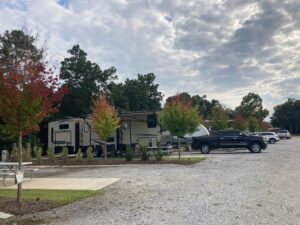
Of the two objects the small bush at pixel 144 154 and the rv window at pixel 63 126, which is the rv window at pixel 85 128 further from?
the small bush at pixel 144 154

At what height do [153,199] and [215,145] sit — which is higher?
[215,145]

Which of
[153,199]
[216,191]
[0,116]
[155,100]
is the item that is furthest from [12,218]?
[155,100]

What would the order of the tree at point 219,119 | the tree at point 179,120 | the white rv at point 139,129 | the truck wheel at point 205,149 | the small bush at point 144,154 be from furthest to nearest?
the tree at point 219,119 → the truck wheel at point 205,149 → the white rv at point 139,129 → the tree at point 179,120 → the small bush at point 144,154

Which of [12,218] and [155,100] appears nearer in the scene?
[12,218]

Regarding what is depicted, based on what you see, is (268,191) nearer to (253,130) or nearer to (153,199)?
(153,199)

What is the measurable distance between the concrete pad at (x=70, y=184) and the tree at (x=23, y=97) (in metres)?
3.25

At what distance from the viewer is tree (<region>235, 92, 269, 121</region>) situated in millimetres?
80688

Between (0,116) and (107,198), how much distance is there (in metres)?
3.52

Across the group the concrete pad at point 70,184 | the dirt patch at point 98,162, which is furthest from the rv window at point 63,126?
the concrete pad at point 70,184

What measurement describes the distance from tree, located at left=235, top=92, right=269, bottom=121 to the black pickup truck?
50.2 m

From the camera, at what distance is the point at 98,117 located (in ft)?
84.3

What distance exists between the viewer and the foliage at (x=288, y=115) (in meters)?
110

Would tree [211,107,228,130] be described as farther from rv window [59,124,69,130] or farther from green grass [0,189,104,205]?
green grass [0,189,104,205]

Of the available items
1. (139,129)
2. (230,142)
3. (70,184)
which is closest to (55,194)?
(70,184)
